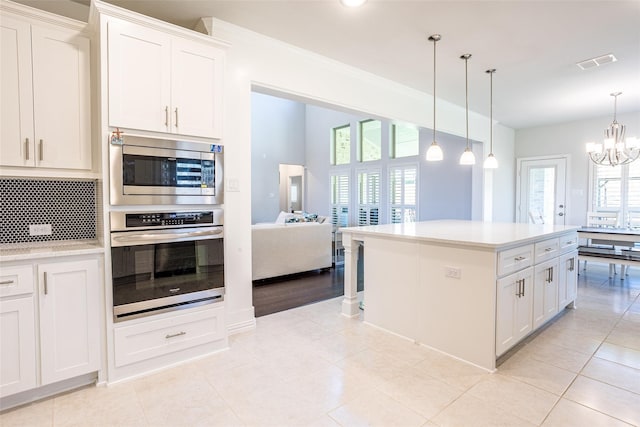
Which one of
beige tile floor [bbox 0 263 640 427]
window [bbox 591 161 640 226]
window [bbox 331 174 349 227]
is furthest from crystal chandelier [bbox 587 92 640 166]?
window [bbox 331 174 349 227]

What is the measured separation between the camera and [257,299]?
3.87 meters

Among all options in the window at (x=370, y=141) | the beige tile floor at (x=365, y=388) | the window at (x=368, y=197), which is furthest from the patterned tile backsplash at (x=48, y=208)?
the window at (x=370, y=141)

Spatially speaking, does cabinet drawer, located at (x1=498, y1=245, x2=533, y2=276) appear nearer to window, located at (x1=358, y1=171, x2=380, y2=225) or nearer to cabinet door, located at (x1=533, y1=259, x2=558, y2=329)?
cabinet door, located at (x1=533, y1=259, x2=558, y2=329)

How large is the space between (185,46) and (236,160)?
3.06 feet

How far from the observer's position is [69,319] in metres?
1.99

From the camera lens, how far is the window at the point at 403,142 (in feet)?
24.2

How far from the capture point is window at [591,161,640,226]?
5.54 metres

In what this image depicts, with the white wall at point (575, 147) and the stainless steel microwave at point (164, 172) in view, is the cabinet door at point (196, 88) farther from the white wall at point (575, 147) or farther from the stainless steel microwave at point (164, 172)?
the white wall at point (575, 147)

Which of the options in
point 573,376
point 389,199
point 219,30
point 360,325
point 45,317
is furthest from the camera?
point 389,199

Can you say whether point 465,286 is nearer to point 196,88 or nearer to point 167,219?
point 167,219

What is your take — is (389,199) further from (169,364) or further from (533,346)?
(169,364)

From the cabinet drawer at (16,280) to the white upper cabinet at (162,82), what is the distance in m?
0.97

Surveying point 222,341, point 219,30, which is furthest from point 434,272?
point 219,30

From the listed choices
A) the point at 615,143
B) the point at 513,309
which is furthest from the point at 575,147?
the point at 513,309
